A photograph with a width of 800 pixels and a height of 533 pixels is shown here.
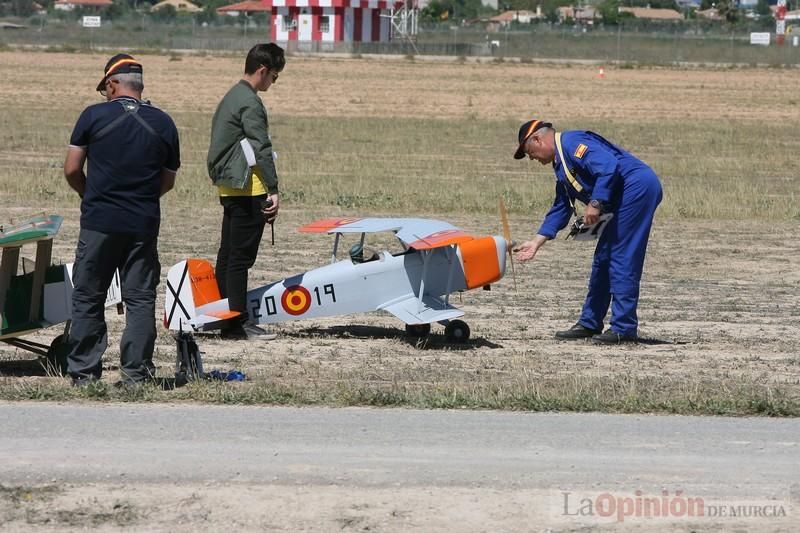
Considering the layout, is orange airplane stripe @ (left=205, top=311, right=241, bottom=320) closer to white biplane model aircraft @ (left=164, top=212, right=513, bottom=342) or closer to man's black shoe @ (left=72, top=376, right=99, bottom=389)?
white biplane model aircraft @ (left=164, top=212, right=513, bottom=342)

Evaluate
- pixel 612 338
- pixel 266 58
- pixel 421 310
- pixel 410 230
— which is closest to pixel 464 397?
pixel 421 310

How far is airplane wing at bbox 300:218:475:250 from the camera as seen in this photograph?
365 inches

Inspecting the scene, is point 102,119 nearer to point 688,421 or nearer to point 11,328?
point 11,328

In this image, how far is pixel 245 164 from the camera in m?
9.07

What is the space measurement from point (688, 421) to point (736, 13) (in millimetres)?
138855

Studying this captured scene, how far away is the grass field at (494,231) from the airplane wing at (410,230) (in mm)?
833

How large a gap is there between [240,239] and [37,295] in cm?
163

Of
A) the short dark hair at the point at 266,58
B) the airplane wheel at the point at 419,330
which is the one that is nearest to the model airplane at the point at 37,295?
the short dark hair at the point at 266,58

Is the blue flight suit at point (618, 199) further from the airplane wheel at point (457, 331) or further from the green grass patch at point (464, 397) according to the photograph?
the green grass patch at point (464, 397)

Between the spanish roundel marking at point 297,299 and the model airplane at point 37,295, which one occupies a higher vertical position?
the model airplane at point 37,295

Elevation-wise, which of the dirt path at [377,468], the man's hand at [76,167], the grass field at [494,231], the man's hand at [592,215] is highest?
the man's hand at [76,167]

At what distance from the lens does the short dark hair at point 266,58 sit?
29.9 ft

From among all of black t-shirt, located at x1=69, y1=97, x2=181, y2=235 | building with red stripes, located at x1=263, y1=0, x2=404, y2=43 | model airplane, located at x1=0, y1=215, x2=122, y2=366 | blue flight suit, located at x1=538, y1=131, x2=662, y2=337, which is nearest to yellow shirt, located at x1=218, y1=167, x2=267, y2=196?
model airplane, located at x1=0, y1=215, x2=122, y2=366

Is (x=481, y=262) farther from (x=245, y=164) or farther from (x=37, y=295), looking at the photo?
(x=37, y=295)
